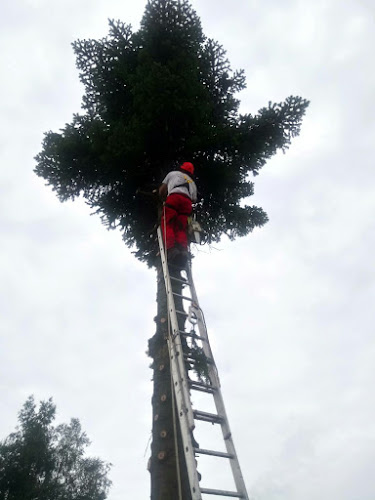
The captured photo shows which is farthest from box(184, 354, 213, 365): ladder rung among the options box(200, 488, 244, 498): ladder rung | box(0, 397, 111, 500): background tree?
box(0, 397, 111, 500): background tree

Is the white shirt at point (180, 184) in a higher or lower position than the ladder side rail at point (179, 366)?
higher

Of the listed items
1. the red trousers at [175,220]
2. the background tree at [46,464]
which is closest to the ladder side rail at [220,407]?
the red trousers at [175,220]

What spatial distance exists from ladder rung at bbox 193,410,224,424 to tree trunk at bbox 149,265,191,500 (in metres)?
0.39

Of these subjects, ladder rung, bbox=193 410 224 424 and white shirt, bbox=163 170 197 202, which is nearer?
ladder rung, bbox=193 410 224 424

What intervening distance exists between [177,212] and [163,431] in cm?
321

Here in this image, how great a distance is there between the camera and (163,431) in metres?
4.64

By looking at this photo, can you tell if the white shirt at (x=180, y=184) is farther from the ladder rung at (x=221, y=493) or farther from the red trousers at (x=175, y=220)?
the ladder rung at (x=221, y=493)

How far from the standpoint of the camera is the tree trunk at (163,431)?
4.18 metres

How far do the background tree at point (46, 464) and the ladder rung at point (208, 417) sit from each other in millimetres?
22803

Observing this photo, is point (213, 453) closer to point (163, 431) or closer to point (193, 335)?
point (163, 431)

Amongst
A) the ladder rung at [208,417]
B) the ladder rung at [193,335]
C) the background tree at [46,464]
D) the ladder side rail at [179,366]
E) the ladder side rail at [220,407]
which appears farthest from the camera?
the background tree at [46,464]

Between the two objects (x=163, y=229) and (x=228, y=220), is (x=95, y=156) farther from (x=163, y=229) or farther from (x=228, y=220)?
(x=228, y=220)

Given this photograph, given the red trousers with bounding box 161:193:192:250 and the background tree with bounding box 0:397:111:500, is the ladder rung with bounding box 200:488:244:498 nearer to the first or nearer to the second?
the red trousers with bounding box 161:193:192:250

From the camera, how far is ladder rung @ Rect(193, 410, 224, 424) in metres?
4.01
